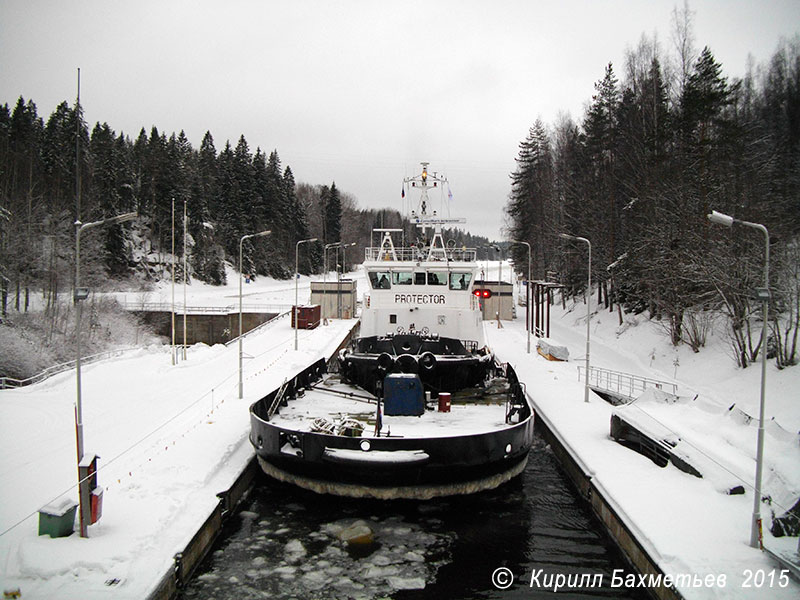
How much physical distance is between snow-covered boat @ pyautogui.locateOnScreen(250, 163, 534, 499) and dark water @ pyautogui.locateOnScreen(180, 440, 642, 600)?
1.70 ft

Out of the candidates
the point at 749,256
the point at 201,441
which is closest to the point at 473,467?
the point at 201,441

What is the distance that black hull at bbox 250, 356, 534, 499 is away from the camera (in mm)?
9633

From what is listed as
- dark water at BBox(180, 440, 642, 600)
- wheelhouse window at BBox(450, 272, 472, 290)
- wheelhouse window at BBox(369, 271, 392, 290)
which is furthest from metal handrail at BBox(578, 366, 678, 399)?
dark water at BBox(180, 440, 642, 600)

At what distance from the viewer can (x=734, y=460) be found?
32.0 feet

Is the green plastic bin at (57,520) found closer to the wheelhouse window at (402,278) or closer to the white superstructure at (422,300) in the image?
the white superstructure at (422,300)

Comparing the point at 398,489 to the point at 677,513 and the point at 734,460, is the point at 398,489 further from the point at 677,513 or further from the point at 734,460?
the point at 734,460

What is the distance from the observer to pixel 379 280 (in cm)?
1756

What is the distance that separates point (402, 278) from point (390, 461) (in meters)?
8.77

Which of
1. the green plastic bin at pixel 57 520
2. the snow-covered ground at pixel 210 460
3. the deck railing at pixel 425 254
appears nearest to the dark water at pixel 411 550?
the snow-covered ground at pixel 210 460

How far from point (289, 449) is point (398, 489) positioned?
219 centimetres

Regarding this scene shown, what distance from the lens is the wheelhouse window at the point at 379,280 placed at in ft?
57.5

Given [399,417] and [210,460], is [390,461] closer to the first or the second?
[399,417]

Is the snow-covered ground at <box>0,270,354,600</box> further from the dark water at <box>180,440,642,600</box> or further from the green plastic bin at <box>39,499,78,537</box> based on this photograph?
the dark water at <box>180,440,642,600</box>

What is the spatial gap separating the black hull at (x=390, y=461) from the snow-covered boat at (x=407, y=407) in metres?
0.02
